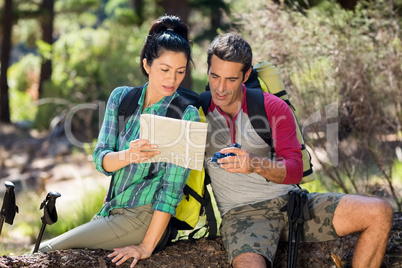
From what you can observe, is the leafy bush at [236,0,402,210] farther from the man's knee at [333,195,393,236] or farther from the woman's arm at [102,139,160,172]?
the woman's arm at [102,139,160,172]

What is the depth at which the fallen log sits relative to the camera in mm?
2863

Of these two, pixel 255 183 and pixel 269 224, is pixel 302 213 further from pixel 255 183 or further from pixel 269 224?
pixel 255 183

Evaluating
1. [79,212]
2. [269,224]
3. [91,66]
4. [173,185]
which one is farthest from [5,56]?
[269,224]

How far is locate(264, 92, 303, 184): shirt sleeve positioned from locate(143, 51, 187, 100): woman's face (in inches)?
23.6

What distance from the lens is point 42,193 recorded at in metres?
8.98

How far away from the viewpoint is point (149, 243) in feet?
9.66

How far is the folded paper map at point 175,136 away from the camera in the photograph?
275cm

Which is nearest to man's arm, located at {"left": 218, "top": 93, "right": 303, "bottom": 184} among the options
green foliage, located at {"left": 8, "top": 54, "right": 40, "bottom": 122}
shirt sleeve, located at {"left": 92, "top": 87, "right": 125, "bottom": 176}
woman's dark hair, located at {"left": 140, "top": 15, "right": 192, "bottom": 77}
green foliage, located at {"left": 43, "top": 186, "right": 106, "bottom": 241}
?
woman's dark hair, located at {"left": 140, "top": 15, "right": 192, "bottom": 77}

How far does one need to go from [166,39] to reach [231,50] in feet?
1.42

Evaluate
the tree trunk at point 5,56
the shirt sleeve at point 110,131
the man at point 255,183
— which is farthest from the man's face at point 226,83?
the tree trunk at point 5,56

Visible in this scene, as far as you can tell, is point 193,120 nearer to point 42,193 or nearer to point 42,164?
point 42,193

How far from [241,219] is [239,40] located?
3.75 ft

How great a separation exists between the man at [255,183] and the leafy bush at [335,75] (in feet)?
6.96

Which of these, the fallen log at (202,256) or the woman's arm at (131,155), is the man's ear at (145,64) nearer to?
the woman's arm at (131,155)
